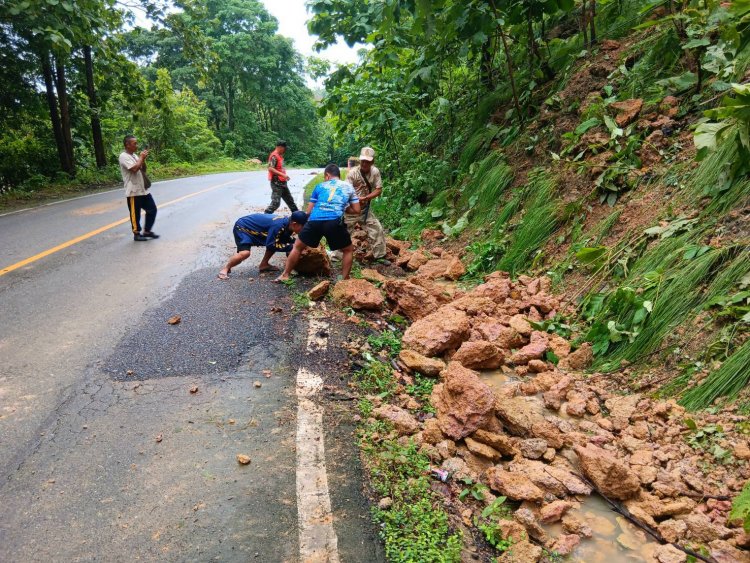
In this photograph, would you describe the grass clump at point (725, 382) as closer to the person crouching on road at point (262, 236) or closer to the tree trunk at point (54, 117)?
the person crouching on road at point (262, 236)

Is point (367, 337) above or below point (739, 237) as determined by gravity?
below

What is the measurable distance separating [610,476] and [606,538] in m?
0.31

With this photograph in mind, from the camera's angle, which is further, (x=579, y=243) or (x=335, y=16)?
(x=335, y=16)

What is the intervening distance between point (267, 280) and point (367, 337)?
6.48 ft

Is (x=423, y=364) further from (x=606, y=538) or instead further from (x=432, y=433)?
(x=606, y=538)

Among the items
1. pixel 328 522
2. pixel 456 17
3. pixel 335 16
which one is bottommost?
pixel 328 522

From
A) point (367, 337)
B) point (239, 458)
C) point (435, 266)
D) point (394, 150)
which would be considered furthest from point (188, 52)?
point (239, 458)

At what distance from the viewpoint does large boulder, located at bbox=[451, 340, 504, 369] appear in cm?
392

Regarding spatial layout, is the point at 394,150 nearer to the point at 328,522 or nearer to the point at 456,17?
the point at 456,17

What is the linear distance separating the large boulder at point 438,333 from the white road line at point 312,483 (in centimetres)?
97

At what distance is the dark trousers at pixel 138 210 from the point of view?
7938mm

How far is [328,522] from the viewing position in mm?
2342

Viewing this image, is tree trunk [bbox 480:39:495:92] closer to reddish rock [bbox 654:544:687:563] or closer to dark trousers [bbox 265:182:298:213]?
dark trousers [bbox 265:182:298:213]

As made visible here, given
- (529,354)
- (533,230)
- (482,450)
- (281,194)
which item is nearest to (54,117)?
(281,194)
